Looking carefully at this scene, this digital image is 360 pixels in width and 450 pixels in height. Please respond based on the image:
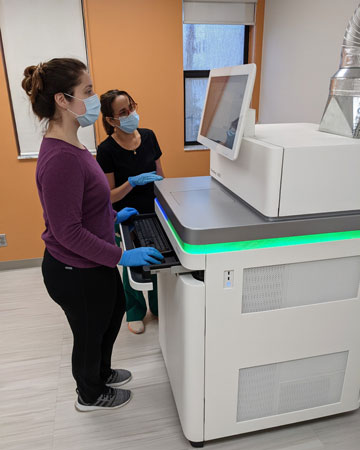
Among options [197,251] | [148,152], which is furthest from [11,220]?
[197,251]

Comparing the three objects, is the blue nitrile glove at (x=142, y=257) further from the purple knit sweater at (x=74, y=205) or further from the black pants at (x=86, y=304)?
the black pants at (x=86, y=304)

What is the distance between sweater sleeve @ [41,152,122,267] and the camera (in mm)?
1216

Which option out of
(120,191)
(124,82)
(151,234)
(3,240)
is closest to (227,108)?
(151,234)

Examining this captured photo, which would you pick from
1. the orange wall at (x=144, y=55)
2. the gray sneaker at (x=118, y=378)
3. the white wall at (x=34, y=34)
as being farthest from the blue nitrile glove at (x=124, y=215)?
the orange wall at (x=144, y=55)

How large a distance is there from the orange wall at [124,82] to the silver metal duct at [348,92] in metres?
1.87

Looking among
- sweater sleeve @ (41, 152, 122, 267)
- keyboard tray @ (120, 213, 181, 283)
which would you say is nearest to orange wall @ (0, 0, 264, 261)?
keyboard tray @ (120, 213, 181, 283)

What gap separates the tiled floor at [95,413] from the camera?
1617 millimetres

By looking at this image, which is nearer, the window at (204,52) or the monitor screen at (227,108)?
the monitor screen at (227,108)

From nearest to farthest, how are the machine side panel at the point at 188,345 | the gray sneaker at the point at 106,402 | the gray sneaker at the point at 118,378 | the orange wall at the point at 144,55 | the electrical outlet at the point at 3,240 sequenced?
the machine side panel at the point at 188,345, the gray sneaker at the point at 106,402, the gray sneaker at the point at 118,378, the orange wall at the point at 144,55, the electrical outlet at the point at 3,240

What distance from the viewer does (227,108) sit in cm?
146

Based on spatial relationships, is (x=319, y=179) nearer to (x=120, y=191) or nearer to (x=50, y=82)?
(x=50, y=82)

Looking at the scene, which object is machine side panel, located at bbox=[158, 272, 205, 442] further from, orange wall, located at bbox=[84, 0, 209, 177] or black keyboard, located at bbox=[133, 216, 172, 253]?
orange wall, located at bbox=[84, 0, 209, 177]

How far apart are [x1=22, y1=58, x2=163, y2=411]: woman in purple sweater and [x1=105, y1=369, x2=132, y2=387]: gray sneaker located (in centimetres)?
35

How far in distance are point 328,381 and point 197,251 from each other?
0.91 meters
